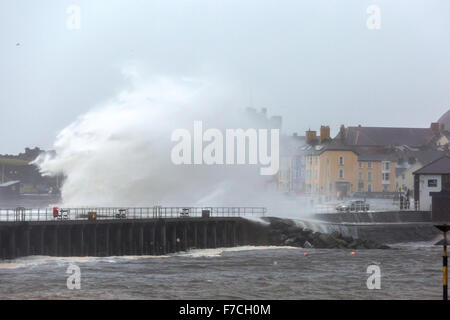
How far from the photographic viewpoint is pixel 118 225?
48656mm

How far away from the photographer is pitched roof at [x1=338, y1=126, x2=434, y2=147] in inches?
4348

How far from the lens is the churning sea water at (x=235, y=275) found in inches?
1340

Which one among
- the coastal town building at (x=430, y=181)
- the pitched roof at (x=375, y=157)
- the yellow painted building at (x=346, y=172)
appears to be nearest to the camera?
the coastal town building at (x=430, y=181)

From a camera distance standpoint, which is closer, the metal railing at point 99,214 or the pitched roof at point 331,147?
the metal railing at point 99,214

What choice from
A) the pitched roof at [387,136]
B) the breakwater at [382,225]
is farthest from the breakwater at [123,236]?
the pitched roof at [387,136]

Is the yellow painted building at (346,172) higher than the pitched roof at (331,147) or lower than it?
lower

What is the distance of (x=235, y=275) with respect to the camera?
39312 mm

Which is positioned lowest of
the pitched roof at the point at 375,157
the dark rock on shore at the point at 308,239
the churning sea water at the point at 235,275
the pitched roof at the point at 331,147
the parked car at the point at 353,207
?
the churning sea water at the point at 235,275

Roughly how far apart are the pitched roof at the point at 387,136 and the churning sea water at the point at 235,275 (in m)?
60.1

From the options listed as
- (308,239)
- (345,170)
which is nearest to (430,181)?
(308,239)

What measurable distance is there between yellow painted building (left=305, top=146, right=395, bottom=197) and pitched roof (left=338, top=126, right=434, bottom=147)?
11.4 feet

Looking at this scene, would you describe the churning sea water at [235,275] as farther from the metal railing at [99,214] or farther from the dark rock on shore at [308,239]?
the metal railing at [99,214]

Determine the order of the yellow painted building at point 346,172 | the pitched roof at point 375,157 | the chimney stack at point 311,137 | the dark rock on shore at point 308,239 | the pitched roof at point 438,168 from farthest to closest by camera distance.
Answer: the chimney stack at point 311,137 < the pitched roof at point 375,157 < the yellow painted building at point 346,172 < the pitched roof at point 438,168 < the dark rock on shore at point 308,239
